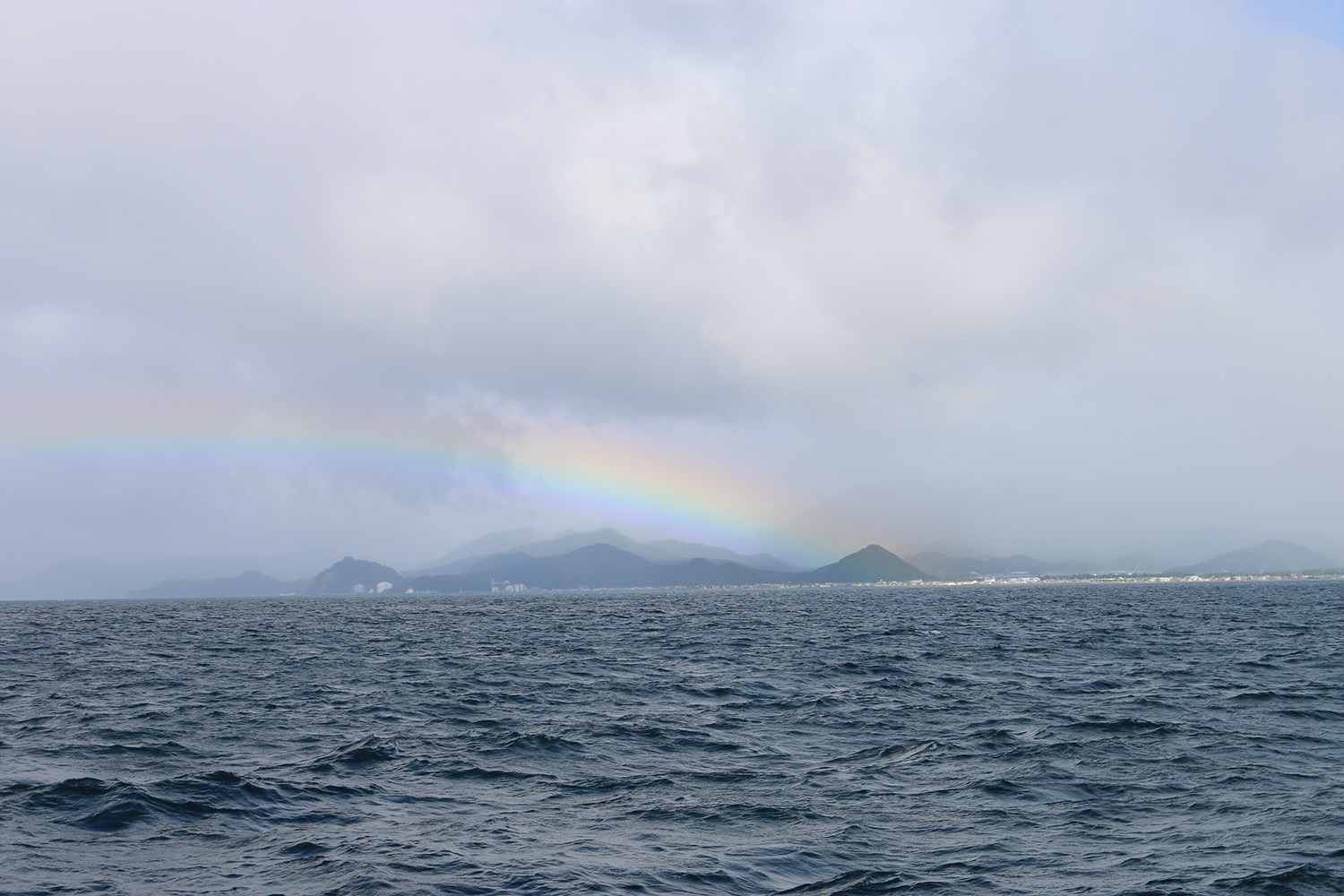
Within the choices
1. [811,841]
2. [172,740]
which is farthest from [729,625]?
[811,841]

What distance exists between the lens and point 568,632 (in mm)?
85812

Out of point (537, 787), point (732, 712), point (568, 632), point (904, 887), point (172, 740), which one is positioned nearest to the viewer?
point (904, 887)

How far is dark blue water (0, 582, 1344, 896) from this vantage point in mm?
16094

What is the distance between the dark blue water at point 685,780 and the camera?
16094mm

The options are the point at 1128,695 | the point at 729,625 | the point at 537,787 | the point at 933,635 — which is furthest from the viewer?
the point at 729,625

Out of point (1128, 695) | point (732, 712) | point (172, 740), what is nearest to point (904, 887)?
point (732, 712)

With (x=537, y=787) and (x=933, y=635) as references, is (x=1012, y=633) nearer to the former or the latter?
(x=933, y=635)

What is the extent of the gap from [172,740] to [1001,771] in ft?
81.6

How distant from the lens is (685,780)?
2311 centimetres

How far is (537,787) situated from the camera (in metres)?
22.4

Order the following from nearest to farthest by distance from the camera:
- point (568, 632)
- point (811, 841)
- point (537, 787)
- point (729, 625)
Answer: point (811, 841)
point (537, 787)
point (568, 632)
point (729, 625)

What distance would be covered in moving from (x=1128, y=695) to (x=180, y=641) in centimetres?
7516

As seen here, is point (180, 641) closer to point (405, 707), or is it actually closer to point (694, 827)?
point (405, 707)

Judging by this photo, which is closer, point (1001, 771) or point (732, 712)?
point (1001, 771)
